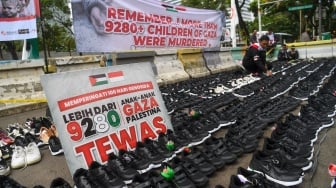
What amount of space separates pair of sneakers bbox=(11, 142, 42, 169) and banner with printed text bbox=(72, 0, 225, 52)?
5.35m

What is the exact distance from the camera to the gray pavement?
325 centimetres

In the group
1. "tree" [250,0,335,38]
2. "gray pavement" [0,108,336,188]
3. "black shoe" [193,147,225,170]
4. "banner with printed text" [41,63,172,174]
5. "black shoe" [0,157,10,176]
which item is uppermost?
"tree" [250,0,335,38]

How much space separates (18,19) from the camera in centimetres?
852

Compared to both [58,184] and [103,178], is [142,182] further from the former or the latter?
[58,184]

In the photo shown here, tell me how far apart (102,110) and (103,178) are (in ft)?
3.27

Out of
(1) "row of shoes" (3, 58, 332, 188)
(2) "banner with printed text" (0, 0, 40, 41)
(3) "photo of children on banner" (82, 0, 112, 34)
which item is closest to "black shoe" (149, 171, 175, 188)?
(1) "row of shoes" (3, 58, 332, 188)

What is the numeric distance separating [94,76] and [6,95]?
16.6 feet

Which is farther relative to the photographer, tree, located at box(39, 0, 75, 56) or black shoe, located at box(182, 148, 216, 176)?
tree, located at box(39, 0, 75, 56)

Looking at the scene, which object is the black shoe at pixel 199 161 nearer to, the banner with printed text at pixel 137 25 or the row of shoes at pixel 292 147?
the row of shoes at pixel 292 147

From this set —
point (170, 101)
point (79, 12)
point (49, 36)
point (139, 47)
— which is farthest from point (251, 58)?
point (49, 36)

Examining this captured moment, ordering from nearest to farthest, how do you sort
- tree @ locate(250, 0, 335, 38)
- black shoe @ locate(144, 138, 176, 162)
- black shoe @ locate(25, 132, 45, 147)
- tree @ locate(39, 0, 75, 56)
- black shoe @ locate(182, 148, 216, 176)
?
black shoe @ locate(182, 148, 216, 176) < black shoe @ locate(144, 138, 176, 162) < black shoe @ locate(25, 132, 45, 147) < tree @ locate(39, 0, 75, 56) < tree @ locate(250, 0, 335, 38)

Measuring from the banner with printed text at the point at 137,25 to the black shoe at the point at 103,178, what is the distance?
266 inches

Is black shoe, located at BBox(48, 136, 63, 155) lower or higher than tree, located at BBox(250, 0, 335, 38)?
lower

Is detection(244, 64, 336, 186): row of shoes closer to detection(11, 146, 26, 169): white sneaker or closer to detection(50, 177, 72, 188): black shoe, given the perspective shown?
detection(50, 177, 72, 188): black shoe
